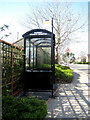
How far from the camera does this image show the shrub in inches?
90.0

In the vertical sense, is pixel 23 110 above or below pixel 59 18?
below

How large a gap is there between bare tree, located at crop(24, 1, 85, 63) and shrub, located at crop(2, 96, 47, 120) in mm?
9860

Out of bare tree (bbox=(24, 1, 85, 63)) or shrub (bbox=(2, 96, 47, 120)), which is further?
bare tree (bbox=(24, 1, 85, 63))

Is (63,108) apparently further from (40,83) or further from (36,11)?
(36,11)

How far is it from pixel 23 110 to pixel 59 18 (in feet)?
36.4

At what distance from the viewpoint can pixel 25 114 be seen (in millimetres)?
2330

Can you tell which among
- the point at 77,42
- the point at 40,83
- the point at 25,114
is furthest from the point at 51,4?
the point at 25,114

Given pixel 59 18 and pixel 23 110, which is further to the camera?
pixel 59 18

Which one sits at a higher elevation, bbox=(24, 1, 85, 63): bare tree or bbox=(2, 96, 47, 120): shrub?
bbox=(24, 1, 85, 63): bare tree

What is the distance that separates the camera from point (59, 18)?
1233 centimetres

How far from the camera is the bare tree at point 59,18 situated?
11.9 metres

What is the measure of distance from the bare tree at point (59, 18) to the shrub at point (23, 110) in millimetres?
9860

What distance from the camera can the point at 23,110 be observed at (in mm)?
2482

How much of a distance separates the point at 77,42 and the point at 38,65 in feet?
27.3
